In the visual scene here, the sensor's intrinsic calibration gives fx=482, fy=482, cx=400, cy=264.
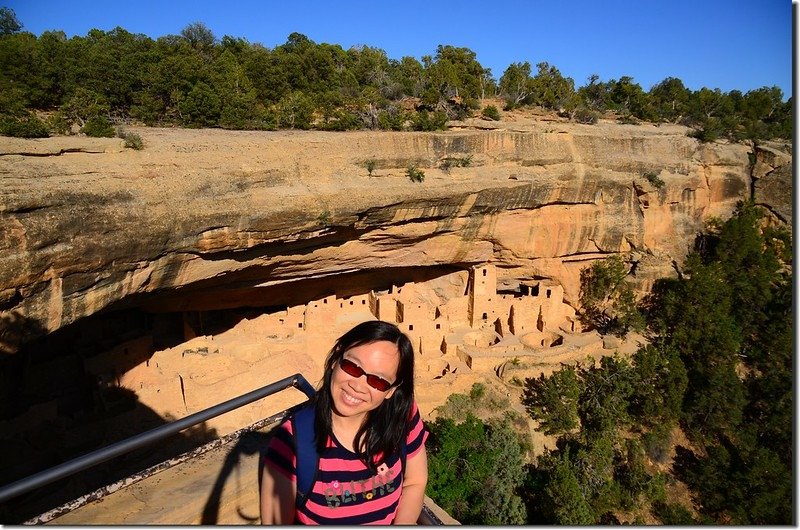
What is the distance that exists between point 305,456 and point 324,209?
7.60m

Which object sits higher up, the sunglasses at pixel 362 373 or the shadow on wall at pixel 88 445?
the sunglasses at pixel 362 373

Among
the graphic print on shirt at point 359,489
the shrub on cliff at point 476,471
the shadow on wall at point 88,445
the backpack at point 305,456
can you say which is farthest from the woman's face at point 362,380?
the shrub on cliff at point 476,471

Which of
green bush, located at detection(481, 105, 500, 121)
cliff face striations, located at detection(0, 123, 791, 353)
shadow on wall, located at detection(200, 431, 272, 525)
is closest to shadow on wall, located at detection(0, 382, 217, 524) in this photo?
cliff face striations, located at detection(0, 123, 791, 353)

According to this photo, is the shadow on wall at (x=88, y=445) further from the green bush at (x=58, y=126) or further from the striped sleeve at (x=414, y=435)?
the striped sleeve at (x=414, y=435)

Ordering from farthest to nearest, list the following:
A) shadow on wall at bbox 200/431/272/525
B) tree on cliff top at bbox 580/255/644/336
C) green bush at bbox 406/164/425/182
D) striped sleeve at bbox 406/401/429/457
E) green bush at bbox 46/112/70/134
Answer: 1. tree on cliff top at bbox 580/255/644/336
2. green bush at bbox 406/164/425/182
3. green bush at bbox 46/112/70/134
4. shadow on wall at bbox 200/431/272/525
5. striped sleeve at bbox 406/401/429/457

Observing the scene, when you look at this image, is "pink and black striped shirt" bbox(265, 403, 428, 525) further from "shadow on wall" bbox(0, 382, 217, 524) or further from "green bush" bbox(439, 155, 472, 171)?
"green bush" bbox(439, 155, 472, 171)

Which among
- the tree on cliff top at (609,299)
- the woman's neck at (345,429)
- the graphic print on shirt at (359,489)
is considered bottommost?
the tree on cliff top at (609,299)

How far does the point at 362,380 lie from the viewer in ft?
6.40

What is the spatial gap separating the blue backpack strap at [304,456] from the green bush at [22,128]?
8.61m

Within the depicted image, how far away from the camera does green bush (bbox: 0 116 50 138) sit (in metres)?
7.70

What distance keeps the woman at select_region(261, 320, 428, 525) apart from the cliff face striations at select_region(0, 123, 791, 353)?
5.92 m

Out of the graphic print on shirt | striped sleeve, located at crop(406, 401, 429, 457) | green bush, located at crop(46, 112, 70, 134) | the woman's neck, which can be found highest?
green bush, located at crop(46, 112, 70, 134)

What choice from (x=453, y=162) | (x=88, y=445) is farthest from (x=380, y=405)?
(x=88, y=445)

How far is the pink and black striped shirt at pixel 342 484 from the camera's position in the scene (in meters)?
1.84
